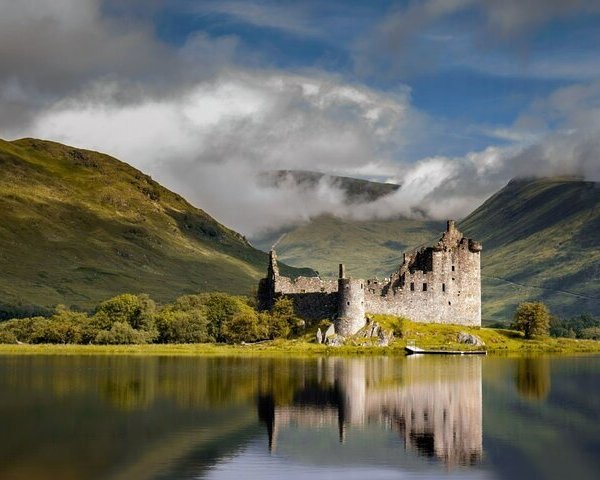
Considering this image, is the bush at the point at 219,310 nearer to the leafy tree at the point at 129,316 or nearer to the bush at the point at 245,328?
the bush at the point at 245,328

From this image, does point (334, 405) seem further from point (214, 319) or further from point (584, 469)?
point (214, 319)


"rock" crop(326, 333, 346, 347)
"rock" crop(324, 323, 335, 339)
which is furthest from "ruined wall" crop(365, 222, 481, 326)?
"rock" crop(326, 333, 346, 347)

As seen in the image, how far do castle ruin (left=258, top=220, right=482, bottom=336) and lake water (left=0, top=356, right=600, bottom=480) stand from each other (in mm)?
33050

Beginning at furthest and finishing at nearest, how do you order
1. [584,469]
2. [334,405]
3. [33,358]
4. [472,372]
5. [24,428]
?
[33,358], [472,372], [334,405], [24,428], [584,469]

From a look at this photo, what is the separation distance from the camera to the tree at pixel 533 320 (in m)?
115

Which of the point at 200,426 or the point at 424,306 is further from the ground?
the point at 424,306

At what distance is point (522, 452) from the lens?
1494 inches

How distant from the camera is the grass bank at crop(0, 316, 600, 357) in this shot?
3890 inches

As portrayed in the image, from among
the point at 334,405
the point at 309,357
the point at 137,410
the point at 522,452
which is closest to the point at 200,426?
the point at 137,410

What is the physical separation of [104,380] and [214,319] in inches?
2074

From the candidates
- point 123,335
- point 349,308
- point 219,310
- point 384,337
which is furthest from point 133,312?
point 384,337

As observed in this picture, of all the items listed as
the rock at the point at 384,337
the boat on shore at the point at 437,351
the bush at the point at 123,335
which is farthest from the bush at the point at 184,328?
the boat on shore at the point at 437,351

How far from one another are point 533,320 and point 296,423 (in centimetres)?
7420

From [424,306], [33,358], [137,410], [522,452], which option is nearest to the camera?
[522,452]
